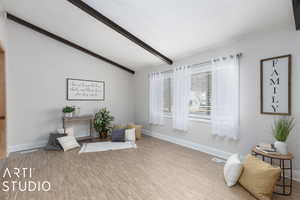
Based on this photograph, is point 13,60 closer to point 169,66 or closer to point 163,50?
point 163,50

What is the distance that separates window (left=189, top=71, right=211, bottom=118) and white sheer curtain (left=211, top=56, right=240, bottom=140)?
0.98ft

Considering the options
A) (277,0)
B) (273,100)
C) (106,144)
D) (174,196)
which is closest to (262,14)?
(277,0)

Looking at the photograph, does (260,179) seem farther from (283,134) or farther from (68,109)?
(68,109)

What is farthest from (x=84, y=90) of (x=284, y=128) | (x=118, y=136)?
(x=284, y=128)

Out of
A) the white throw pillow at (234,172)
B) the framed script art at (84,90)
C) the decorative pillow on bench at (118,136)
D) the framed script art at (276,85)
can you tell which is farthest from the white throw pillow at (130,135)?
the framed script art at (276,85)

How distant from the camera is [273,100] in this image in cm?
233

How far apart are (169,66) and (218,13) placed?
6.90 ft

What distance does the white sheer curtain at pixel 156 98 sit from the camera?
4429mm

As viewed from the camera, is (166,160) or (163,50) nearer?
(166,160)

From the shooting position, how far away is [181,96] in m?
3.72

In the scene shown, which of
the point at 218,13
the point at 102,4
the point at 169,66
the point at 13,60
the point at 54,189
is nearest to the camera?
the point at 54,189

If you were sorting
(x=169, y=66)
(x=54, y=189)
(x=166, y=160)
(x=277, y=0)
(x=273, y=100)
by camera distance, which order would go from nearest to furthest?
(x=277, y=0) → (x=54, y=189) → (x=273, y=100) → (x=166, y=160) → (x=169, y=66)

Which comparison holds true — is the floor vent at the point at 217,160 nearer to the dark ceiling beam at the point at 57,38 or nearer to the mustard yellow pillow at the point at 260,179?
the mustard yellow pillow at the point at 260,179

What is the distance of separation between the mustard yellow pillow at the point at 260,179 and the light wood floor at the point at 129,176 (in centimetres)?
11
